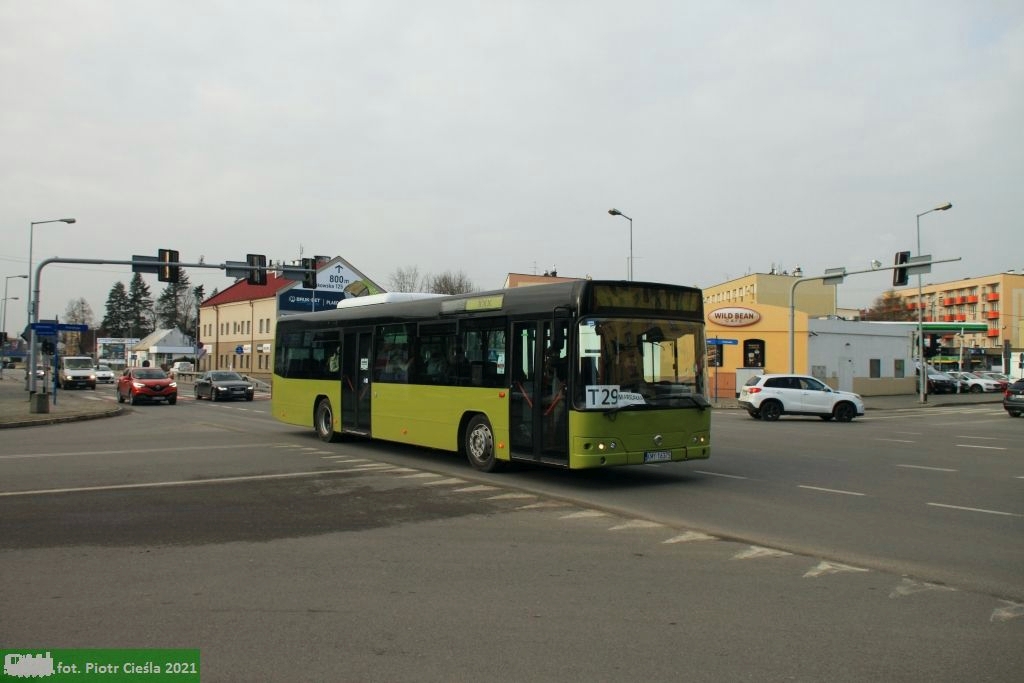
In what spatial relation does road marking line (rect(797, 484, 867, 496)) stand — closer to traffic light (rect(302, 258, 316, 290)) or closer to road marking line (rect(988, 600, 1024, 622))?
road marking line (rect(988, 600, 1024, 622))

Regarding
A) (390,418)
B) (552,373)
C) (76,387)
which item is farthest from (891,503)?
(76,387)

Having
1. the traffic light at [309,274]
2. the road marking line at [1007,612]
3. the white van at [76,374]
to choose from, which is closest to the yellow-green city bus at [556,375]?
the road marking line at [1007,612]

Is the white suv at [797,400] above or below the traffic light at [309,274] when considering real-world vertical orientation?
below

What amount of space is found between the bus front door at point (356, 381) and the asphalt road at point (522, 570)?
289 centimetres

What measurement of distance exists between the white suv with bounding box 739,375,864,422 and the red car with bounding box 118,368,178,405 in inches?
970

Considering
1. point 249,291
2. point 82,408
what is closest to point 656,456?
point 82,408

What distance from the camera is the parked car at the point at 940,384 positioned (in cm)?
5400

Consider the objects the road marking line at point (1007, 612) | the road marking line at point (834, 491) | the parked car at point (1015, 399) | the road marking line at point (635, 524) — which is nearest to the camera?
the road marking line at point (1007, 612)

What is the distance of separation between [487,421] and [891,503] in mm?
5826

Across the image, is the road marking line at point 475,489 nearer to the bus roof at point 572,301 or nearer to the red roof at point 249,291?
the bus roof at point 572,301

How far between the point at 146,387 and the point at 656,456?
1172 inches

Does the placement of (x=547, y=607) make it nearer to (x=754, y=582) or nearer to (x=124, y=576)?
(x=754, y=582)

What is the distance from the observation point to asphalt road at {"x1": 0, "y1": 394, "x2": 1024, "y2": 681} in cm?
471

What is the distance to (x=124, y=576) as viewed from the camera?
20.9 ft
